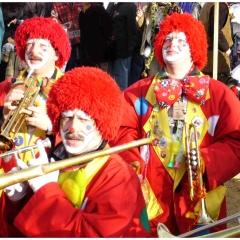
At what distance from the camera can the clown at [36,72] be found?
3.47 m

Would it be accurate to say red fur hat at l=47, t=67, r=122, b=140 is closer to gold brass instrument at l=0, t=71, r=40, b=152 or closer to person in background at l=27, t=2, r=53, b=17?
gold brass instrument at l=0, t=71, r=40, b=152

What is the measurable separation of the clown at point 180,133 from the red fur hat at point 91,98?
93 cm

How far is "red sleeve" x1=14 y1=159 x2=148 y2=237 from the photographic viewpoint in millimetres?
2332

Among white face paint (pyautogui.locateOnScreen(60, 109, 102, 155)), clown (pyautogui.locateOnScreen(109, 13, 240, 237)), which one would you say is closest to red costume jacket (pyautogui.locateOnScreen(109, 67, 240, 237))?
clown (pyautogui.locateOnScreen(109, 13, 240, 237))

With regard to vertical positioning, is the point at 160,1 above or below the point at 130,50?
above

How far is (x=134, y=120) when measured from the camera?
384 centimetres

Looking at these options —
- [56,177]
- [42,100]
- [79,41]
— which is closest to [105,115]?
[56,177]

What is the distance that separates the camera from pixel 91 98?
2.62 meters

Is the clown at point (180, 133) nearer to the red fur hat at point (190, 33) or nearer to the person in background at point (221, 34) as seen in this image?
the red fur hat at point (190, 33)

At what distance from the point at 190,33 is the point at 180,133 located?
810 millimetres

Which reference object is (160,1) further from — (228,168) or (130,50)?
(228,168)

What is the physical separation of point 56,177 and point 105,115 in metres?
0.42

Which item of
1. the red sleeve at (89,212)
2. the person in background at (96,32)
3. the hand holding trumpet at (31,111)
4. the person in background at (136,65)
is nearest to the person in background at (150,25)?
the person in background at (136,65)

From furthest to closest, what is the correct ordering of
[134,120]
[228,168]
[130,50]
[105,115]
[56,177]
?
[130,50] < [134,120] < [228,168] < [105,115] < [56,177]
